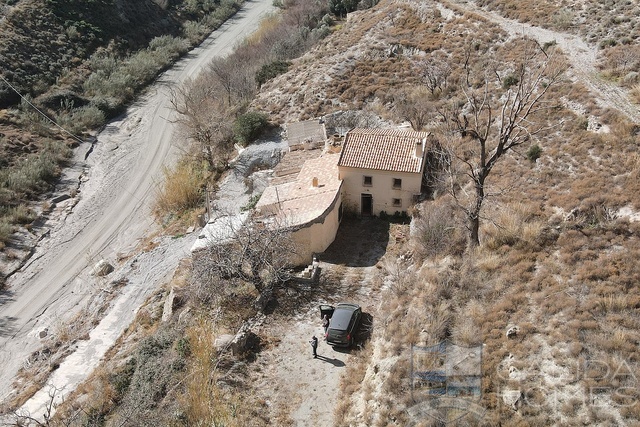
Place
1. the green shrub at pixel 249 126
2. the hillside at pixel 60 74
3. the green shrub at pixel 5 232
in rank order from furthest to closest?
1. the hillside at pixel 60 74
2. the green shrub at pixel 249 126
3. the green shrub at pixel 5 232

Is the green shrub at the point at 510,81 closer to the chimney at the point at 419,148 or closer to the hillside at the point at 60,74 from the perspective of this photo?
the chimney at the point at 419,148

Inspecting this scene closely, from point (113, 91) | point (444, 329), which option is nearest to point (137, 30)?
point (113, 91)

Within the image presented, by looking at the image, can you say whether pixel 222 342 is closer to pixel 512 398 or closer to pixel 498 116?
pixel 512 398

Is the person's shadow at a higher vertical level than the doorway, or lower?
higher

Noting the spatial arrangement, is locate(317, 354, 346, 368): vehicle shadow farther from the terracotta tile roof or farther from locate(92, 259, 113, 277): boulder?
locate(92, 259, 113, 277): boulder

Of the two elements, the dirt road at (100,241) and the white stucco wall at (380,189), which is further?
the dirt road at (100,241)

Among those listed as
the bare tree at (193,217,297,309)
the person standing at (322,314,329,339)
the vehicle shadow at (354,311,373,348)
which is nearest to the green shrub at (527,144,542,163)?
the vehicle shadow at (354,311,373,348)

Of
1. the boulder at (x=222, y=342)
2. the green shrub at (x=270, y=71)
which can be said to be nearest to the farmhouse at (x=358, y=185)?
the boulder at (x=222, y=342)
